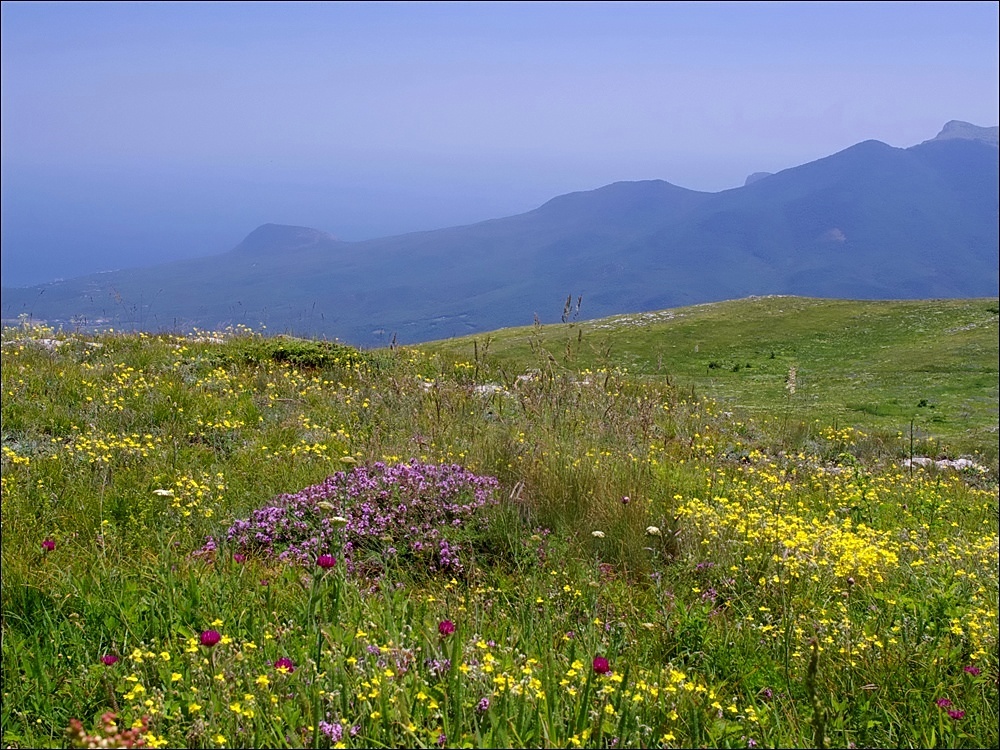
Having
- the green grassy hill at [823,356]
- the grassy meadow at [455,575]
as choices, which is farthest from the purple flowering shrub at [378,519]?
the green grassy hill at [823,356]

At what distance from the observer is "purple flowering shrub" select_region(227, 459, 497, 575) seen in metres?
4.70

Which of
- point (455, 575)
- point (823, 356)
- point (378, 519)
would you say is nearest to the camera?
point (455, 575)

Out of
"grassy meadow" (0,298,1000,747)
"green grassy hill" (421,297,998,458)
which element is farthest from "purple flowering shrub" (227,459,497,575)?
"green grassy hill" (421,297,998,458)

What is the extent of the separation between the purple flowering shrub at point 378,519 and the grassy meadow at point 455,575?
25 millimetres

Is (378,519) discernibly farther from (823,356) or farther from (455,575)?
(823,356)

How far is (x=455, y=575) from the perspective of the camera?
474 cm

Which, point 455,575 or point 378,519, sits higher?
point 378,519

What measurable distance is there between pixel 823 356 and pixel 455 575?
28737mm

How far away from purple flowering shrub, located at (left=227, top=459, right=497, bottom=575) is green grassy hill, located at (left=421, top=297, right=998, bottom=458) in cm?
248

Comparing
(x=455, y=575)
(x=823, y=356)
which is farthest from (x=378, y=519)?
(x=823, y=356)

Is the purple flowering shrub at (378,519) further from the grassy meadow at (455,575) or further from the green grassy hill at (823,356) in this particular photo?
the green grassy hill at (823,356)

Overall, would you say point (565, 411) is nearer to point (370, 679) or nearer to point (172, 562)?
point (172, 562)

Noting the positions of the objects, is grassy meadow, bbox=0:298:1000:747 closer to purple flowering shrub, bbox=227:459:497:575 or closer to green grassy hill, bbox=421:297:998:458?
purple flowering shrub, bbox=227:459:497:575

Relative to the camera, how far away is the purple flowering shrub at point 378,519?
15.4 feet
